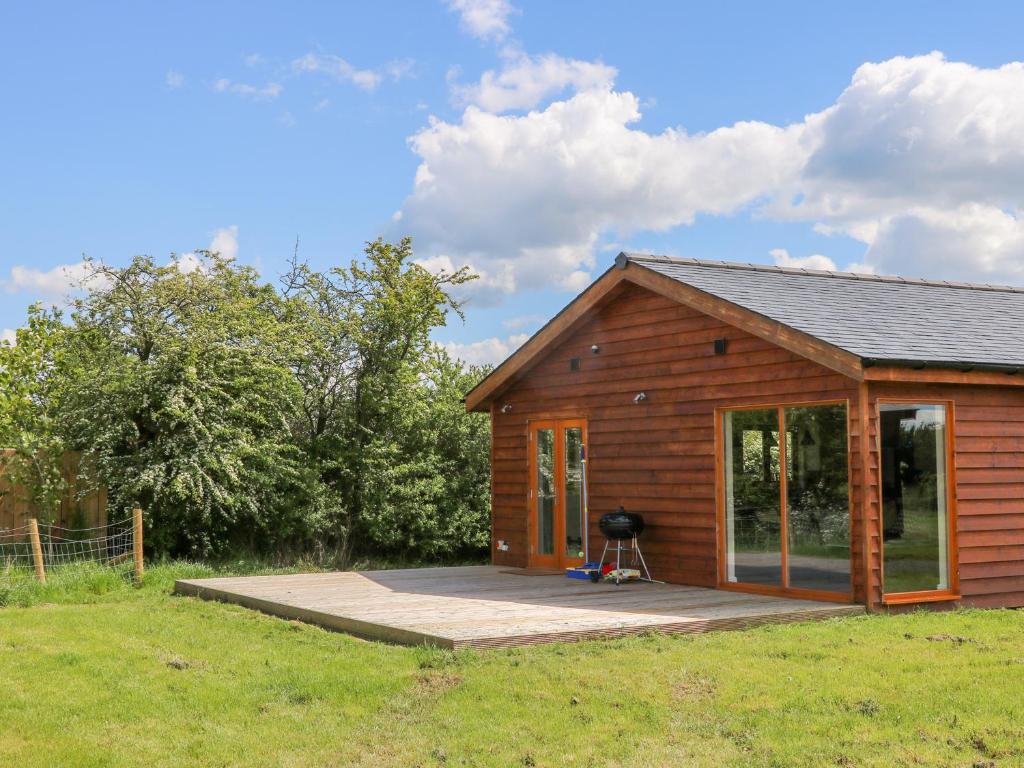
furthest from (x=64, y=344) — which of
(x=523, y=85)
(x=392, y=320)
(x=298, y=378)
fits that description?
(x=523, y=85)

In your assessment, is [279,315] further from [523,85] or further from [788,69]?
[788,69]

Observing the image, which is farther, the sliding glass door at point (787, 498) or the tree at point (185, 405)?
the tree at point (185, 405)

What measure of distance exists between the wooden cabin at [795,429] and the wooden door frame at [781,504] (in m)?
0.02

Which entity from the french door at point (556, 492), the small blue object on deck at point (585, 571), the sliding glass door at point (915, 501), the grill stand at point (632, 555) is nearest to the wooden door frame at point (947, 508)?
the sliding glass door at point (915, 501)

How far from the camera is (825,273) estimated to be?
1233cm

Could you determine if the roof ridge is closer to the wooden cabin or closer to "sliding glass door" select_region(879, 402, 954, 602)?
the wooden cabin

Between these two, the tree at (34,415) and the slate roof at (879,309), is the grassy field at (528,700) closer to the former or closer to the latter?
the slate roof at (879,309)

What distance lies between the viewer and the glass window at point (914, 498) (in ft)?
30.2

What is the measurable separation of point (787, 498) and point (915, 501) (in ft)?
3.65

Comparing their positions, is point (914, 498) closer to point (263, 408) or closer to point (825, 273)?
point (825, 273)

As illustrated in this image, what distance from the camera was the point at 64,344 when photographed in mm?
15109

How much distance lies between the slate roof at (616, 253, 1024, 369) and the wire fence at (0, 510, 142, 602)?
21.8ft

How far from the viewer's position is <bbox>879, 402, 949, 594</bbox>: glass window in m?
9.21

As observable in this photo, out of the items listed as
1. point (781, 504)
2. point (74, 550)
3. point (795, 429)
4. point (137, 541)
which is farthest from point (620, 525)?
point (74, 550)
